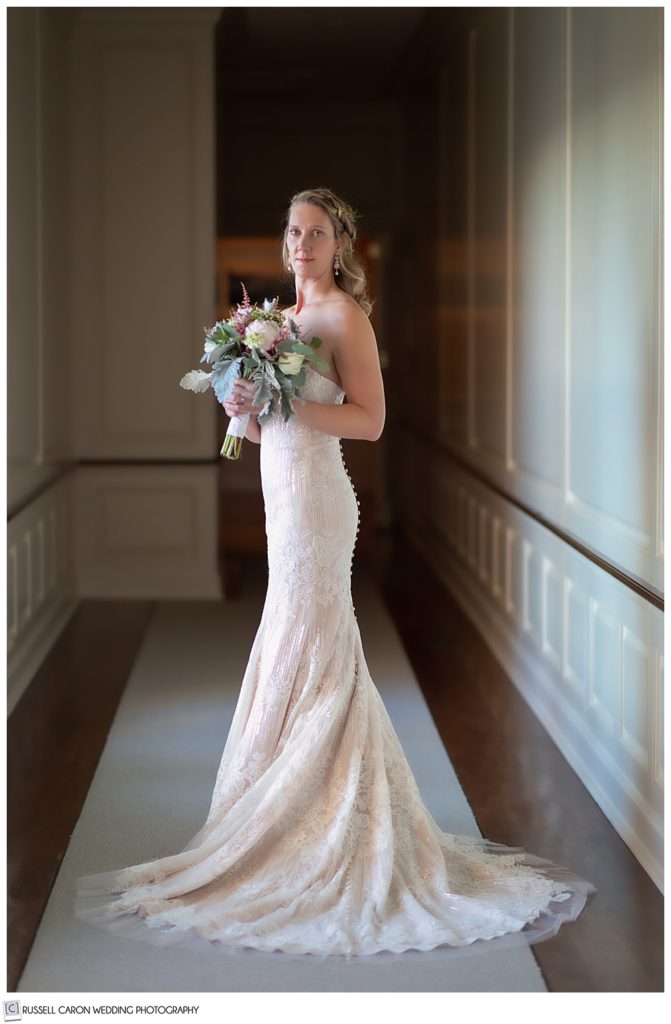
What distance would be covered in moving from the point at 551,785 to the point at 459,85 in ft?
17.8

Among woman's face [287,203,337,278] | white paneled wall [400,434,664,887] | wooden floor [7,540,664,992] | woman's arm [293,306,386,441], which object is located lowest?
wooden floor [7,540,664,992]

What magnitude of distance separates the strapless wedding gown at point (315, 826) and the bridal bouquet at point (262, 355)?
8.0 inches

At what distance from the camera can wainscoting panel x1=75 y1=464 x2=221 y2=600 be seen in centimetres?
832

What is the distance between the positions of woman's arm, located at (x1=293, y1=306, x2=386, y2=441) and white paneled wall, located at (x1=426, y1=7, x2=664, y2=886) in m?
0.88

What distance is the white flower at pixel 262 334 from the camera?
3361 millimetres

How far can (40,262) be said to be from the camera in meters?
6.84

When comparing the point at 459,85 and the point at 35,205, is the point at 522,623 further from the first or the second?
the point at 459,85

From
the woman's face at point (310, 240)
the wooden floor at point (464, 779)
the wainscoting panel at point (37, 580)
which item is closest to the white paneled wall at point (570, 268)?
the wooden floor at point (464, 779)

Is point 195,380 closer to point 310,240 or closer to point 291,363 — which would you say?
point 291,363

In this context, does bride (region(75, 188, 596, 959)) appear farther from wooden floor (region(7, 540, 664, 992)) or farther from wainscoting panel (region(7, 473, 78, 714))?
wainscoting panel (region(7, 473, 78, 714))

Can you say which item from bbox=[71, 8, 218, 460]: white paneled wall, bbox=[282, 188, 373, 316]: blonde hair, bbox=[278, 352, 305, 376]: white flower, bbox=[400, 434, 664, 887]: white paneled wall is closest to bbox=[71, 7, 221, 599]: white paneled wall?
bbox=[71, 8, 218, 460]: white paneled wall

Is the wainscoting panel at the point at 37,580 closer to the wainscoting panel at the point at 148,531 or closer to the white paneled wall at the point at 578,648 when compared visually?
the wainscoting panel at the point at 148,531

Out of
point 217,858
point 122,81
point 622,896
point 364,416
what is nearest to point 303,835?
point 217,858

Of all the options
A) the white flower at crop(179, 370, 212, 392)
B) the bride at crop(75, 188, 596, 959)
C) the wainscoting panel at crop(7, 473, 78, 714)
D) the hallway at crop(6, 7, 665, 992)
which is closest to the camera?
the bride at crop(75, 188, 596, 959)
